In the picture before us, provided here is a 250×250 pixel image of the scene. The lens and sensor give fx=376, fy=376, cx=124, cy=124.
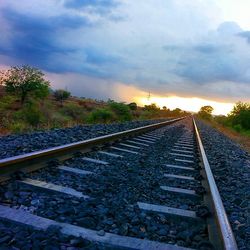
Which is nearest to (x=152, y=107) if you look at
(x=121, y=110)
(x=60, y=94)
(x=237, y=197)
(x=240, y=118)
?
(x=240, y=118)

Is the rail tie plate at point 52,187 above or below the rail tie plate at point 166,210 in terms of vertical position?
above

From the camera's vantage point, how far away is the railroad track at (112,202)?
304 centimetres

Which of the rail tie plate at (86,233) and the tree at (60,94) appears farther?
the tree at (60,94)

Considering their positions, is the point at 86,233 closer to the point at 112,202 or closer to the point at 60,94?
the point at 112,202

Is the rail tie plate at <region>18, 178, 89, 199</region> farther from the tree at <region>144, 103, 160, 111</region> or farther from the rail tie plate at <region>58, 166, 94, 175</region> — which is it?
the tree at <region>144, 103, 160, 111</region>

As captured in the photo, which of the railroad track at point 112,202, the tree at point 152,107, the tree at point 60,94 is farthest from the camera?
the tree at point 60,94

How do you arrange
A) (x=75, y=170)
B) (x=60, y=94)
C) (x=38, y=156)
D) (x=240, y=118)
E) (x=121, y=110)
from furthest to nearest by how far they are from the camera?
(x=60, y=94)
(x=240, y=118)
(x=121, y=110)
(x=75, y=170)
(x=38, y=156)

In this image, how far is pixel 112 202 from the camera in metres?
3.88

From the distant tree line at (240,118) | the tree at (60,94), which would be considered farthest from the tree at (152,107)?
the tree at (60,94)

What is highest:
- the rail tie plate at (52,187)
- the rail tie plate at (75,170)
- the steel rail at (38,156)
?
the steel rail at (38,156)

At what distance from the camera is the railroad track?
9.96 feet

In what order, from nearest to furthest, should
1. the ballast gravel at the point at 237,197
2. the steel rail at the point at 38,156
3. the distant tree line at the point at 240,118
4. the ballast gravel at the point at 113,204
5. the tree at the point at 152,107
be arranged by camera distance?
the ballast gravel at the point at 113,204
the ballast gravel at the point at 237,197
the steel rail at the point at 38,156
the distant tree line at the point at 240,118
the tree at the point at 152,107

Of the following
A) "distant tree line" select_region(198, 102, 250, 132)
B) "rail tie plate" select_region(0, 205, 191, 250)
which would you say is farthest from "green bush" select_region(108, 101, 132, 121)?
"rail tie plate" select_region(0, 205, 191, 250)

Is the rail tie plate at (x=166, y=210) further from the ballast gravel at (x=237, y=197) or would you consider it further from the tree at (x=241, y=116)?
the tree at (x=241, y=116)
